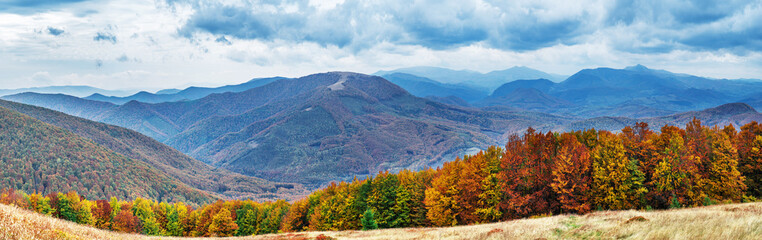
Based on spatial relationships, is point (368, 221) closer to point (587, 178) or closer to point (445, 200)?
point (445, 200)

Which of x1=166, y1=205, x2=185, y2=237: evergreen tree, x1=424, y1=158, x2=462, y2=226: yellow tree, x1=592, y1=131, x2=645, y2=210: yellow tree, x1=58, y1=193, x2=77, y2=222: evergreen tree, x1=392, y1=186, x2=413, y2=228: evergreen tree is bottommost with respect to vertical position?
x1=166, y1=205, x2=185, y2=237: evergreen tree

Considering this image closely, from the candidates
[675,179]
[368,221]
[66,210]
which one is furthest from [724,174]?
[66,210]

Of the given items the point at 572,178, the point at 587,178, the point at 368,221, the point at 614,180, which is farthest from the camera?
the point at 368,221

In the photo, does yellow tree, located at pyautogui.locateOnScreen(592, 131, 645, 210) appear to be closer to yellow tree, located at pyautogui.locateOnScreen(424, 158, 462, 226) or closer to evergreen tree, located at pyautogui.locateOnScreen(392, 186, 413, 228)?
yellow tree, located at pyautogui.locateOnScreen(424, 158, 462, 226)

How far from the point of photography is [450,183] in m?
70.7

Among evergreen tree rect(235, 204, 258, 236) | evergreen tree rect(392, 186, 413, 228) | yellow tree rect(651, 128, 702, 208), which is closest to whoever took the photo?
yellow tree rect(651, 128, 702, 208)

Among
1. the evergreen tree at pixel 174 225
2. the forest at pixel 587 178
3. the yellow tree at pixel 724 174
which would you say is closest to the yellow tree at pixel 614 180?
the forest at pixel 587 178

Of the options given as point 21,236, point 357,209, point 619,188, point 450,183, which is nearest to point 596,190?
point 619,188

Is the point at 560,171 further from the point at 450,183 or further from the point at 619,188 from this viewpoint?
the point at 450,183

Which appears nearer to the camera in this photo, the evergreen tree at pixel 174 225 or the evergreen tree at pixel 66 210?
the evergreen tree at pixel 66 210

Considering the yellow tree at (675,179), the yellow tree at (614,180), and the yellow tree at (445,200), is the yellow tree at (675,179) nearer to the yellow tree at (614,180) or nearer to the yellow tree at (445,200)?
the yellow tree at (614,180)

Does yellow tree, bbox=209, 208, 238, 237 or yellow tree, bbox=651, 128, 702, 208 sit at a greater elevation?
yellow tree, bbox=651, 128, 702, 208

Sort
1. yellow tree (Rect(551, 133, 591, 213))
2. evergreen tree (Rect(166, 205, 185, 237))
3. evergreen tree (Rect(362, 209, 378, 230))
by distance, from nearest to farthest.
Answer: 1. yellow tree (Rect(551, 133, 591, 213))
2. evergreen tree (Rect(362, 209, 378, 230))
3. evergreen tree (Rect(166, 205, 185, 237))

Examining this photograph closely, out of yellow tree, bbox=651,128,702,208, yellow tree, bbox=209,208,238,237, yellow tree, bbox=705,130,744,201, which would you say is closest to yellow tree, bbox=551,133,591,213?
yellow tree, bbox=651,128,702,208
